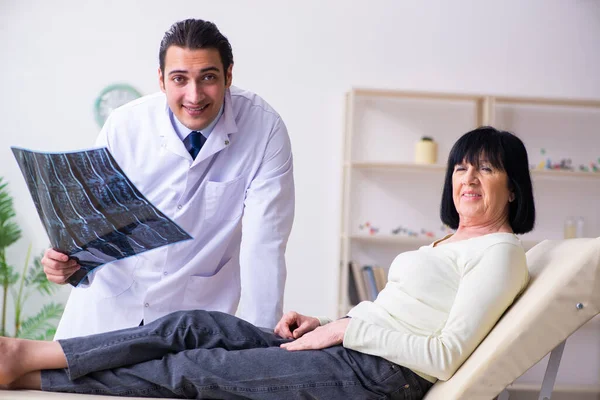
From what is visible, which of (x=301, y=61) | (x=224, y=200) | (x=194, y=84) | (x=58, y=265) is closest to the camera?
(x=58, y=265)

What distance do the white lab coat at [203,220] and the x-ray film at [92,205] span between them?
0.33m

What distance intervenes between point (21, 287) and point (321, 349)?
2.92 meters

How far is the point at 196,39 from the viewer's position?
1.81m

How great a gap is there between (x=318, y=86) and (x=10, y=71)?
5.76 ft

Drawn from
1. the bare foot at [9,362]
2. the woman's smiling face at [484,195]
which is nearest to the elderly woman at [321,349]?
the bare foot at [9,362]

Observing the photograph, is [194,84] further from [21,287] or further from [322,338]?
[21,287]

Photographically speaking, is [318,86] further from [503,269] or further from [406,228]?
[503,269]

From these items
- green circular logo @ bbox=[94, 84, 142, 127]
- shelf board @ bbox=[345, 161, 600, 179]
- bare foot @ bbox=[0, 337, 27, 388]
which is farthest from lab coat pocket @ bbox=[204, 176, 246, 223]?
green circular logo @ bbox=[94, 84, 142, 127]

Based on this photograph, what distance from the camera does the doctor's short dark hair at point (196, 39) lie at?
181 centimetres

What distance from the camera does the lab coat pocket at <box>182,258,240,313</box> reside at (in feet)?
6.15

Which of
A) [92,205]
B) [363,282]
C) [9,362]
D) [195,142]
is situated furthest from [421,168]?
[9,362]

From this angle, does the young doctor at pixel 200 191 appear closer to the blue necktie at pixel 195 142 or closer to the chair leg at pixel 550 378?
the blue necktie at pixel 195 142

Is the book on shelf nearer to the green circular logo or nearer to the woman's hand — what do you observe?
the green circular logo

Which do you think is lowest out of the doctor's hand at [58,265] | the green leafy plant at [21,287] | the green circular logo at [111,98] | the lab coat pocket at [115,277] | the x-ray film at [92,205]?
the green leafy plant at [21,287]
